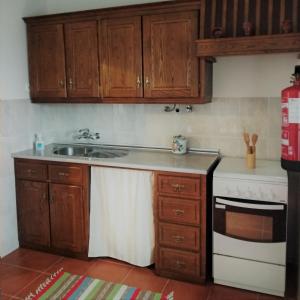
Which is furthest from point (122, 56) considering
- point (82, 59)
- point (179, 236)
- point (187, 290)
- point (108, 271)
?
point (187, 290)

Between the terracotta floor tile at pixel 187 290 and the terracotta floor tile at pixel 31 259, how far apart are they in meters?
1.09

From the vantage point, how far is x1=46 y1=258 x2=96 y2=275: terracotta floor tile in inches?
114

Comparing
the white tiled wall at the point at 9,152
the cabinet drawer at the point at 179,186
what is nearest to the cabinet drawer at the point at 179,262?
the cabinet drawer at the point at 179,186

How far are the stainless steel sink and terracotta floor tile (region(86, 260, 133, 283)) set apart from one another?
981 millimetres

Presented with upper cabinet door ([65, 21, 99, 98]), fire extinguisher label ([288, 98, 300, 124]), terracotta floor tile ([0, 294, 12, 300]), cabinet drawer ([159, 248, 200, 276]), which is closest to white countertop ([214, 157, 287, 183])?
fire extinguisher label ([288, 98, 300, 124])

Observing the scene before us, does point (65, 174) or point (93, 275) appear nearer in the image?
point (93, 275)

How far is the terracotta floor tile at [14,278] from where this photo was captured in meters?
2.67

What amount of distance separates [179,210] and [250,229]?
0.53m

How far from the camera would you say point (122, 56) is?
9.63 feet

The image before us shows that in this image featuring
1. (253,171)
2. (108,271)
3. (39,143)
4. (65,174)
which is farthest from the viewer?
(39,143)

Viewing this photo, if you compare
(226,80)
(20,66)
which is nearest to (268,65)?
(226,80)

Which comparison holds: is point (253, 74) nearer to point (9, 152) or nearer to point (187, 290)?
point (187, 290)

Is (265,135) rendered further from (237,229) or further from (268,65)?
(237,229)

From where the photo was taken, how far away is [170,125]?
319cm
